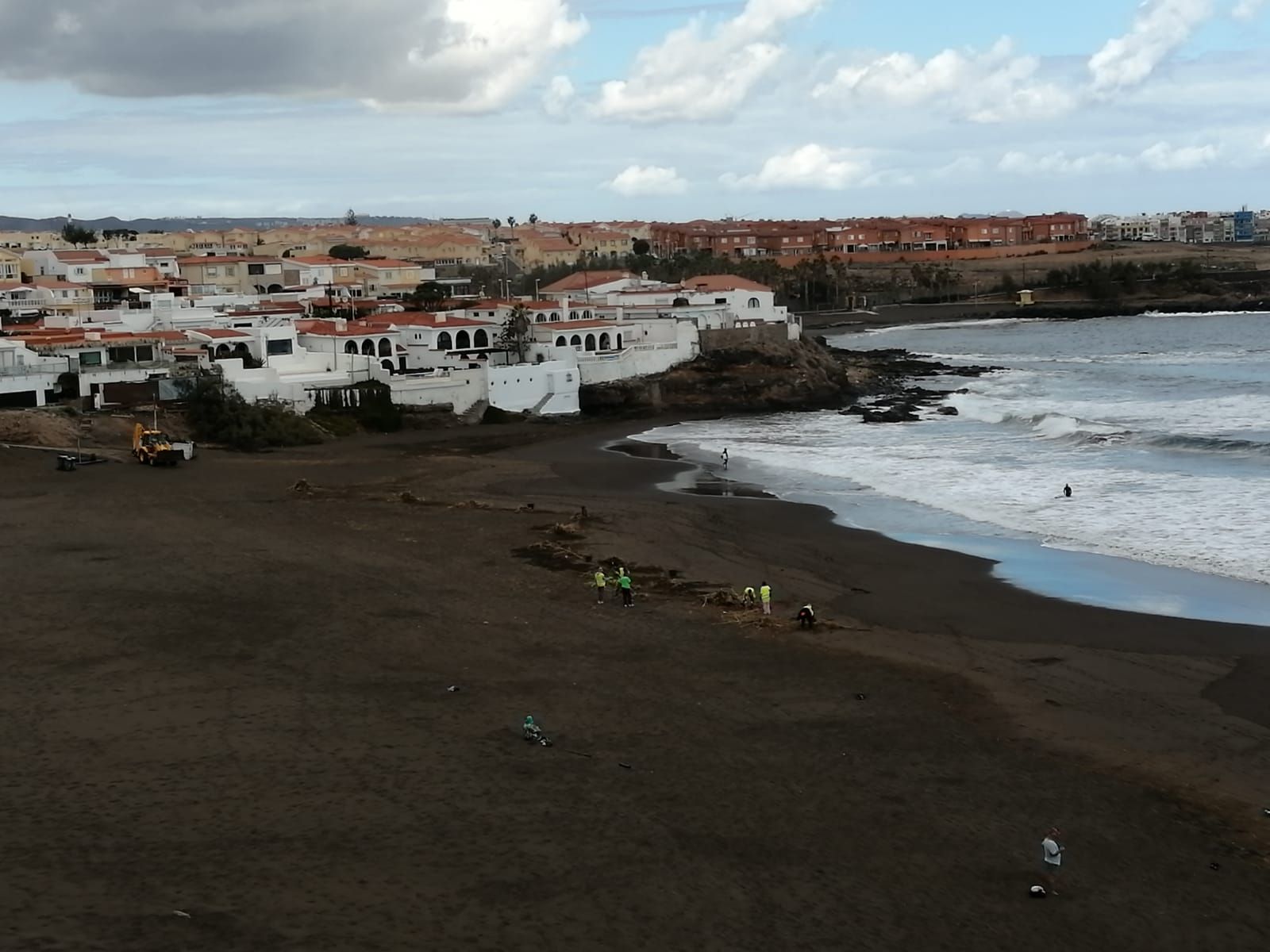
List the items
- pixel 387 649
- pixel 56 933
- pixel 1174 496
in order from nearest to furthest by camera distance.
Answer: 1. pixel 56 933
2. pixel 387 649
3. pixel 1174 496

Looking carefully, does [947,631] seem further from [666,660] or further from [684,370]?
[684,370]

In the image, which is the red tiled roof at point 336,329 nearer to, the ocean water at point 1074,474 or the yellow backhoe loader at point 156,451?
the ocean water at point 1074,474

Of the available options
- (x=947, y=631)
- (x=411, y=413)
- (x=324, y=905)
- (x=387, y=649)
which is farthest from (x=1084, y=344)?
(x=324, y=905)

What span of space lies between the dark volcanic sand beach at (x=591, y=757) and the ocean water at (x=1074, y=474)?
1.66 meters

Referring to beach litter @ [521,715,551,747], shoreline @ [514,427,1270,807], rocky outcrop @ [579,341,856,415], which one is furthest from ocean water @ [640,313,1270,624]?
beach litter @ [521,715,551,747]

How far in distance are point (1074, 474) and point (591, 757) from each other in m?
19.2

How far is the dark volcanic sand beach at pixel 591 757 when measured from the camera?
8633mm

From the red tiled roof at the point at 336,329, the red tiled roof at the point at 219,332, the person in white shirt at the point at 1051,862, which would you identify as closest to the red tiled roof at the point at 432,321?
the red tiled roof at the point at 336,329

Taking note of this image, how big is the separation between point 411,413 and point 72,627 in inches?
943

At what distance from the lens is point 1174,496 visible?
81.6 ft

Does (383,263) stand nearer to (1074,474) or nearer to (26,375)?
(26,375)

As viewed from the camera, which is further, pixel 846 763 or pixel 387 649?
pixel 387 649

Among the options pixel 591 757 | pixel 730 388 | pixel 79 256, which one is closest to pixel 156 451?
pixel 591 757

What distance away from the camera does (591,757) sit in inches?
448
